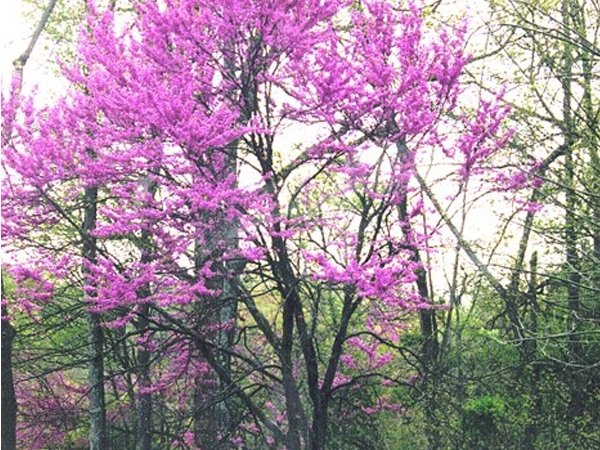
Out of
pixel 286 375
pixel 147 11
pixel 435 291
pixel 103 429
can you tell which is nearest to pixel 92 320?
pixel 103 429

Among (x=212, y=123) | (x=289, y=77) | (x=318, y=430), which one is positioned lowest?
(x=318, y=430)

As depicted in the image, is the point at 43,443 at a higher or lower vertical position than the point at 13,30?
lower

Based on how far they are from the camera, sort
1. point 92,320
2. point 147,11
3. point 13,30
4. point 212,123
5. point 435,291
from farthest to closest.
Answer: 1. point 435,291
2. point 13,30
3. point 92,320
4. point 147,11
5. point 212,123

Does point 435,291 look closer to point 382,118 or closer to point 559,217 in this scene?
point 559,217

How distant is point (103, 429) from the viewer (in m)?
9.69

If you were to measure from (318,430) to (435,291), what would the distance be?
212 inches

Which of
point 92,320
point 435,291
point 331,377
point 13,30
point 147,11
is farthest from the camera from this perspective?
point 435,291

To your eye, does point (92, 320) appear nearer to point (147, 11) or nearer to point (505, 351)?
point (147, 11)

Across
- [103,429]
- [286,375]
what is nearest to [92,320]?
[103,429]

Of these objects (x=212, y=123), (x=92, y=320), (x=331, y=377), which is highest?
(x=212, y=123)

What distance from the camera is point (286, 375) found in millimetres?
7184

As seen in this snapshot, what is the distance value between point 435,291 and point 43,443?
22.3ft

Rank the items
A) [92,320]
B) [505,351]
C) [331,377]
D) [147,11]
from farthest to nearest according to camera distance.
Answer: [505,351], [92,320], [331,377], [147,11]

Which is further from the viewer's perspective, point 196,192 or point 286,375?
point 286,375
